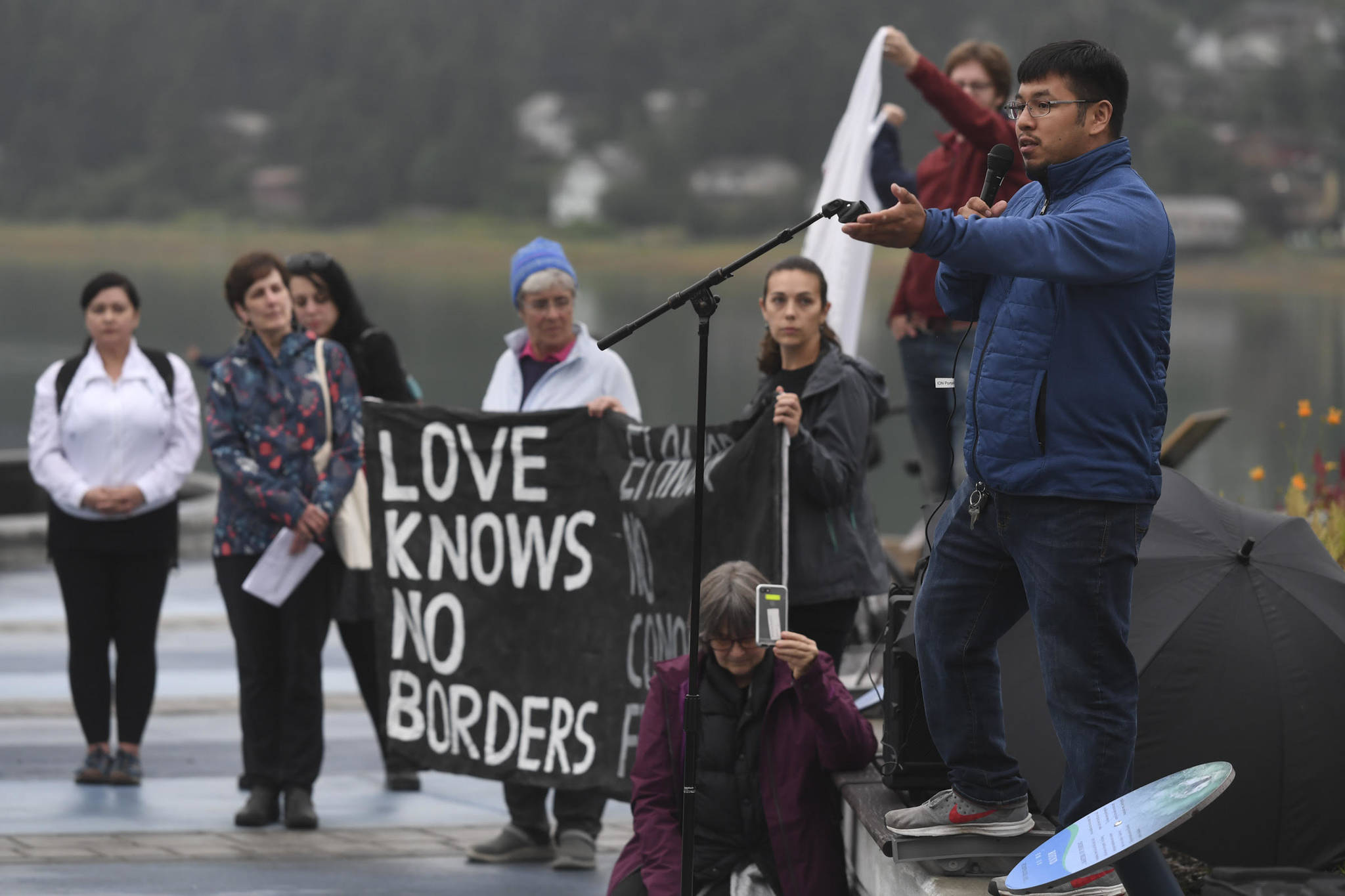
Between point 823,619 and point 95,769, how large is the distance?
9.49ft

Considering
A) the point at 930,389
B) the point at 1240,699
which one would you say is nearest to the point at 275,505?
the point at 930,389

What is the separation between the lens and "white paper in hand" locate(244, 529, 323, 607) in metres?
5.75

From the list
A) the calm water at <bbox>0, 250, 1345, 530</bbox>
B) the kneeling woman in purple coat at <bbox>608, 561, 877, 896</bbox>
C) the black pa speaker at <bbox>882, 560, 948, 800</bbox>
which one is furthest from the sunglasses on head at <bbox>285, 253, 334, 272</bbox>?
the calm water at <bbox>0, 250, 1345, 530</bbox>

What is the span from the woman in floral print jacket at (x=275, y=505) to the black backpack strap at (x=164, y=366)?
667 mm

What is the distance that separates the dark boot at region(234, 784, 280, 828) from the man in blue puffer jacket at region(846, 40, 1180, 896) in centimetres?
311

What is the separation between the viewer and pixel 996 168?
3314 mm

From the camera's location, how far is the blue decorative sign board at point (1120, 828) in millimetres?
2678

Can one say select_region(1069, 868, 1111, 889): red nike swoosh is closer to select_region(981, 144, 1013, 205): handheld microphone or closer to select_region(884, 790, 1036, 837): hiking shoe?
select_region(884, 790, 1036, 837): hiking shoe

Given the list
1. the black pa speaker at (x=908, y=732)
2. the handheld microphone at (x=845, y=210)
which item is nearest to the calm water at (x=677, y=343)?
the black pa speaker at (x=908, y=732)

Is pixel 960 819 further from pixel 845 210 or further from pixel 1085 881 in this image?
pixel 845 210

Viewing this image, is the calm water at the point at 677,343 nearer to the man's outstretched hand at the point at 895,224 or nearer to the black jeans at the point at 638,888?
the black jeans at the point at 638,888

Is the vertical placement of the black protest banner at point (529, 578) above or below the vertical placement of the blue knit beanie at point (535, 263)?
below

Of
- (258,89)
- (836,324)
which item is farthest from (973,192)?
(258,89)

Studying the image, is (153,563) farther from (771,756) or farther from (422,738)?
(771,756)
